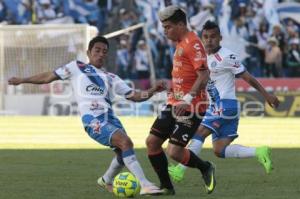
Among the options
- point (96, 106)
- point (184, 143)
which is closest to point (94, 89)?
point (96, 106)

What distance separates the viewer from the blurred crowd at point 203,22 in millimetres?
31875

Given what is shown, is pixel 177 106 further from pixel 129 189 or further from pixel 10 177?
pixel 10 177

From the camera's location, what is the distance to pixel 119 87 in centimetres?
1127

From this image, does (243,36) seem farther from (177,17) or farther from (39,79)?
(177,17)

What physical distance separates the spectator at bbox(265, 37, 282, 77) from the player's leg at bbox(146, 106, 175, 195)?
2147 centimetres

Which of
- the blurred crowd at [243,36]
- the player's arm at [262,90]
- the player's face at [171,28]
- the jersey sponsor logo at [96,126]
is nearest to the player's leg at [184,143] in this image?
the jersey sponsor logo at [96,126]

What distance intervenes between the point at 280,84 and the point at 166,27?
19.9 meters

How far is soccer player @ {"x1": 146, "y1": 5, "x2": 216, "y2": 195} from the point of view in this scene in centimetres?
1027

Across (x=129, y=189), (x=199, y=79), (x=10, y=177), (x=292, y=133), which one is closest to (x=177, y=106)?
(x=199, y=79)

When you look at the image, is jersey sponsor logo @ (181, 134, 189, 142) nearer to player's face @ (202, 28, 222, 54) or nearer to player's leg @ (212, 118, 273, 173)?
player's leg @ (212, 118, 273, 173)

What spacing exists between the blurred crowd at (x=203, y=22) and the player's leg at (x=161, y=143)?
20536 mm

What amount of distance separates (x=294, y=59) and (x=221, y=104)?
19.6 m

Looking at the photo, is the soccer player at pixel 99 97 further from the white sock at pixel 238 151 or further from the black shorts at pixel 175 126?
the white sock at pixel 238 151

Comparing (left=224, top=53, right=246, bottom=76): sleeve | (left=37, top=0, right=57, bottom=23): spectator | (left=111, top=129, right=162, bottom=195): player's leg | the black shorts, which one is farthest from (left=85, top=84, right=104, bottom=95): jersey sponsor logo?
(left=37, top=0, right=57, bottom=23): spectator
